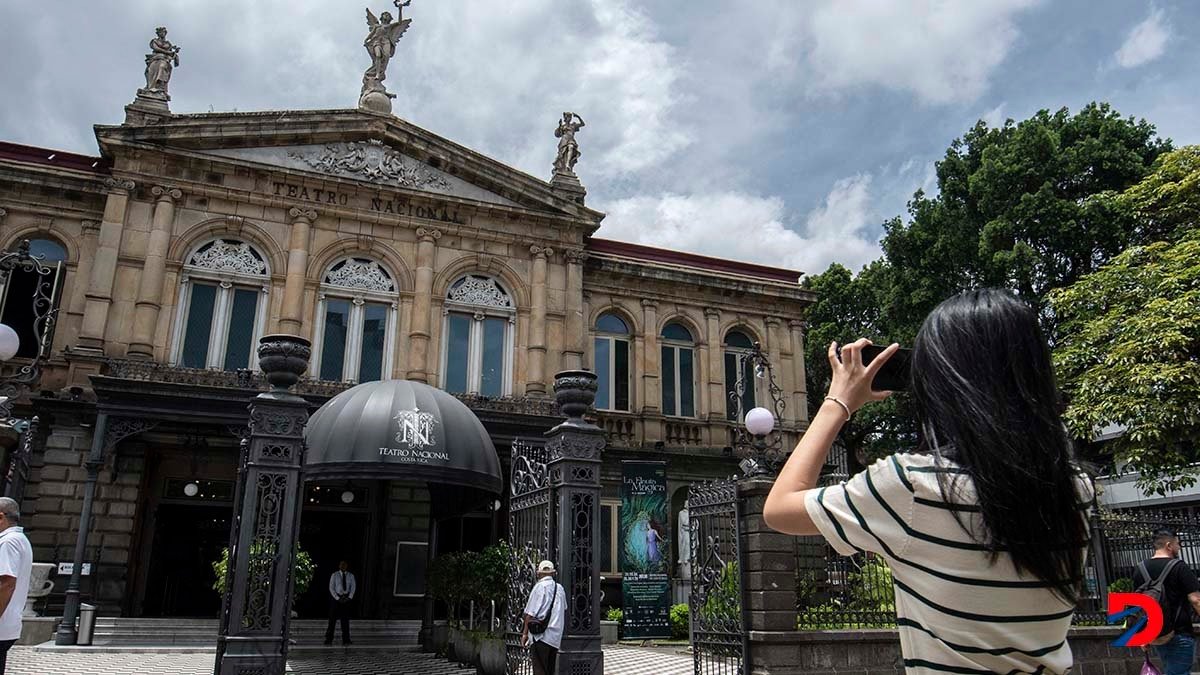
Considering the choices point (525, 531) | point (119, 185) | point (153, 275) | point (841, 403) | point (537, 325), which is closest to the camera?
point (841, 403)

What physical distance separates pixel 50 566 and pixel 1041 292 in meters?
27.6

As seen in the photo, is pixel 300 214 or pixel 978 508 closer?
pixel 978 508

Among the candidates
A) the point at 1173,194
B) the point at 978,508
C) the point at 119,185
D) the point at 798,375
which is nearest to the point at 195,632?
the point at 119,185

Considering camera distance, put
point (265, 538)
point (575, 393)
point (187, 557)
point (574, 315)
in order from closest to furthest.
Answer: point (265, 538) < point (575, 393) < point (187, 557) < point (574, 315)

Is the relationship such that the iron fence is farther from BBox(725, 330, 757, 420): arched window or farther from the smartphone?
BBox(725, 330, 757, 420): arched window

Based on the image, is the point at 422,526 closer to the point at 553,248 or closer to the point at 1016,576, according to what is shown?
the point at 553,248

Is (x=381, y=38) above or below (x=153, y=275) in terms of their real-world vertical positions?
above

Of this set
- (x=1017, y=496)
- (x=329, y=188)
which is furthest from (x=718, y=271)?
(x=1017, y=496)

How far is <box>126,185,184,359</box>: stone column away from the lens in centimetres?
2006

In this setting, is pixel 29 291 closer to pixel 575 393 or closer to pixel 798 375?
pixel 575 393

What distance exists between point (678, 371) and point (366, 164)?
1101 centimetres

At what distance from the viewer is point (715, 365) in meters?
26.3

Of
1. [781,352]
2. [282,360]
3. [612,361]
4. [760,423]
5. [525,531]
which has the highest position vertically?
[781,352]

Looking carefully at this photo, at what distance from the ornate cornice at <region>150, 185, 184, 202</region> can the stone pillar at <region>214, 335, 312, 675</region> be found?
45.5 ft
